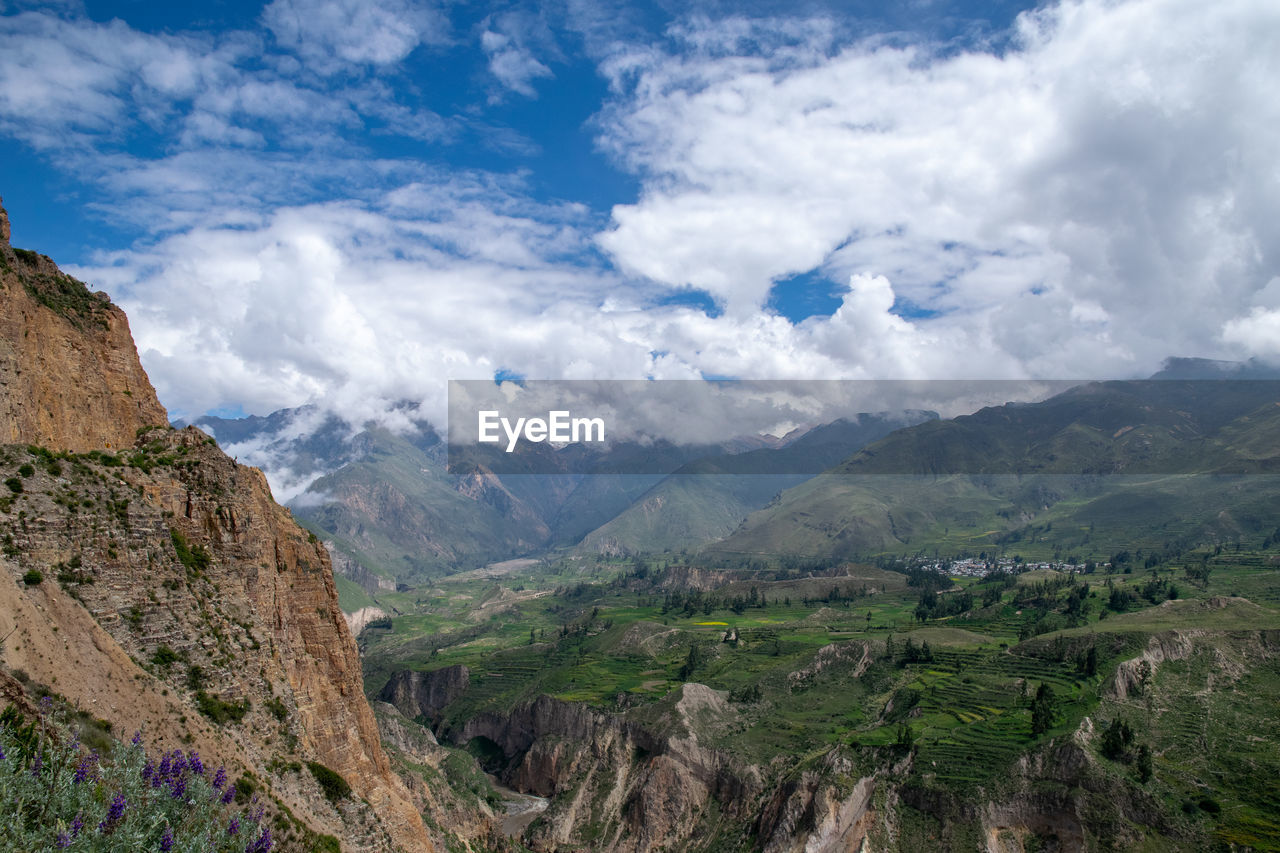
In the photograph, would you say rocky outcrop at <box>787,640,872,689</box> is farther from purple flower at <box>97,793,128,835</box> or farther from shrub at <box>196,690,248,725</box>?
purple flower at <box>97,793,128,835</box>

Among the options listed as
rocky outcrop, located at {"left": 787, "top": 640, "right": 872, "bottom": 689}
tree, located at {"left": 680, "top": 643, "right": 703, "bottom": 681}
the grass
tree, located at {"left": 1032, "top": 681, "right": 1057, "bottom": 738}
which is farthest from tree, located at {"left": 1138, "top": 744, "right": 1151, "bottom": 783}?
tree, located at {"left": 680, "top": 643, "right": 703, "bottom": 681}

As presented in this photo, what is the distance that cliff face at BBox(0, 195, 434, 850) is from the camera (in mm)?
34509

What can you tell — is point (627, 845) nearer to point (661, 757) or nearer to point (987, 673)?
point (661, 757)

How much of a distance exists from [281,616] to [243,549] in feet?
21.6

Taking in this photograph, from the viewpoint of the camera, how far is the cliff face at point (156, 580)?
34.5 meters

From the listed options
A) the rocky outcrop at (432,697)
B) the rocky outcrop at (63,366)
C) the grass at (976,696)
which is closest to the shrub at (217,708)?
the rocky outcrop at (63,366)

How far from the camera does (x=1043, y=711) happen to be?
89625 millimetres

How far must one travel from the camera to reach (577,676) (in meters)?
173

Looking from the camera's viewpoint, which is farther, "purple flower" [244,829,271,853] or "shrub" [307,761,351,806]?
"shrub" [307,761,351,806]

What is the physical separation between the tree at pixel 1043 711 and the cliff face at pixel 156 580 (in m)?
73.2

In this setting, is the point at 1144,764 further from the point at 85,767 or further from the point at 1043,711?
the point at 85,767

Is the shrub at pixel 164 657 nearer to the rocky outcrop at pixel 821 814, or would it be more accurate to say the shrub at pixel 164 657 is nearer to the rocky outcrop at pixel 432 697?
the rocky outcrop at pixel 821 814

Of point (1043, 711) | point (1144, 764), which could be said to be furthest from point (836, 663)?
point (1144, 764)

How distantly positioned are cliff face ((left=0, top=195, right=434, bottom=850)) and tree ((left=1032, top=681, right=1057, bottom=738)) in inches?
2883
